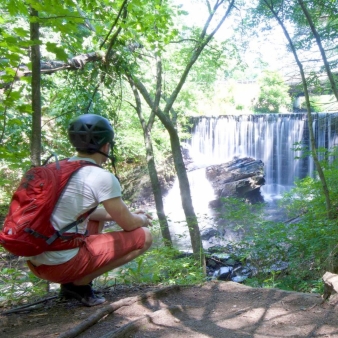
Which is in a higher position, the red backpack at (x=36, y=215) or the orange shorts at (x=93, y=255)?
the red backpack at (x=36, y=215)

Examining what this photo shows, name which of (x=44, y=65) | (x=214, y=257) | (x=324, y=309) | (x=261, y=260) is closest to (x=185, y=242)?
(x=214, y=257)

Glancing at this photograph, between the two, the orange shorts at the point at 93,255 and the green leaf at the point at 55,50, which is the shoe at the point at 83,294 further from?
the green leaf at the point at 55,50

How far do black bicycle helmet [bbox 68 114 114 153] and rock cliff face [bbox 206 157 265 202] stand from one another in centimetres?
1561

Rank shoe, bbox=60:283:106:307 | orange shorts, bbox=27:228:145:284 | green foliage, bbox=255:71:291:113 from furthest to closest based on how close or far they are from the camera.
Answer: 1. green foliage, bbox=255:71:291:113
2. shoe, bbox=60:283:106:307
3. orange shorts, bbox=27:228:145:284

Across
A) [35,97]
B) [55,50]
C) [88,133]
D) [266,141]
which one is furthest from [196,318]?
[266,141]

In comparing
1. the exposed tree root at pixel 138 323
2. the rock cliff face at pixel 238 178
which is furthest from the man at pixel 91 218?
the rock cliff face at pixel 238 178

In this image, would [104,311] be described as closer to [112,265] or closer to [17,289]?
[112,265]

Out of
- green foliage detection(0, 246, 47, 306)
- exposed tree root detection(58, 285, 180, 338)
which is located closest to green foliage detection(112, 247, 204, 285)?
green foliage detection(0, 246, 47, 306)

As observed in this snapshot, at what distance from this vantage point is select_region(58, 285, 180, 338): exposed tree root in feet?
7.04

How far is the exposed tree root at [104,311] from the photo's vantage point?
2145 millimetres

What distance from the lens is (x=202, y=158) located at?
22.4 m

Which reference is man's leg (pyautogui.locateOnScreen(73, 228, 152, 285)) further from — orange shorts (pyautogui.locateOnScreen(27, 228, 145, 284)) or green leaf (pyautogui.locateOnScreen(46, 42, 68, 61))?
green leaf (pyautogui.locateOnScreen(46, 42, 68, 61))

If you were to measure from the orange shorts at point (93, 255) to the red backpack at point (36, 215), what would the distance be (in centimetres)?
16

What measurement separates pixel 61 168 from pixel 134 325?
101 centimetres
